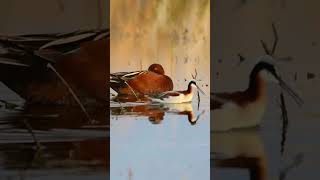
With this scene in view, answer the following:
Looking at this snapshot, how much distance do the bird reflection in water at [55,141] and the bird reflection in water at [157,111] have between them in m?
0.10

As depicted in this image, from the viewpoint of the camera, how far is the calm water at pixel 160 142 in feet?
6.66

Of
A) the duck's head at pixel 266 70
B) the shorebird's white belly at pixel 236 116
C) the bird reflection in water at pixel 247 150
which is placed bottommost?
the bird reflection in water at pixel 247 150

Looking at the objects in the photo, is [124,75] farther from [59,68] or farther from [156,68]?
[59,68]

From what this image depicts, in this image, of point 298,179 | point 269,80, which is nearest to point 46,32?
point 269,80

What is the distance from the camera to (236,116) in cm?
207

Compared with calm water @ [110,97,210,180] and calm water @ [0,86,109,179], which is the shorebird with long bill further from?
calm water @ [0,86,109,179]

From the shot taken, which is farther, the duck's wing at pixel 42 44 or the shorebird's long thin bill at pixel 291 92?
the shorebird's long thin bill at pixel 291 92

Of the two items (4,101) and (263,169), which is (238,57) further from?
(4,101)

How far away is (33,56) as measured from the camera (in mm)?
1985

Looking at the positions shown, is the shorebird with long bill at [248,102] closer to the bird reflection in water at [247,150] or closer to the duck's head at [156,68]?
the bird reflection in water at [247,150]

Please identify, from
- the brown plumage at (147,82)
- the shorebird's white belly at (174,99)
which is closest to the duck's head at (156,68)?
the brown plumage at (147,82)

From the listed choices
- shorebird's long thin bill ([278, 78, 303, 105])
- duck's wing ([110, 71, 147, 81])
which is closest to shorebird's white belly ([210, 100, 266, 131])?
shorebird's long thin bill ([278, 78, 303, 105])

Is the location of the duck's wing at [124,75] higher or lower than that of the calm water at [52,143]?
higher

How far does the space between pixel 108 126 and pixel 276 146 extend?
688 mm
